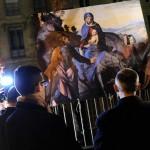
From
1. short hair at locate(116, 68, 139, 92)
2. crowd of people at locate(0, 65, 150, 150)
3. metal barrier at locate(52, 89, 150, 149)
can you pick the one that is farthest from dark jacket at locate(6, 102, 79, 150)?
metal barrier at locate(52, 89, 150, 149)

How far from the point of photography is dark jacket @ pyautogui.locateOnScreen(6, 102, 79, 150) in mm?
2818

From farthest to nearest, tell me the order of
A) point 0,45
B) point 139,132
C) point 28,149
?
point 0,45 < point 139,132 < point 28,149

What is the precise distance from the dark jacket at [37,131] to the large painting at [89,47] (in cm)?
358

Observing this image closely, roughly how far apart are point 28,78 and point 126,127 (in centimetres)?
82

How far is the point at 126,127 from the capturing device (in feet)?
10.7

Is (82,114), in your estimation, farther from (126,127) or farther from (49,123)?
(49,123)

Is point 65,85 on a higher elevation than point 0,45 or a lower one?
lower

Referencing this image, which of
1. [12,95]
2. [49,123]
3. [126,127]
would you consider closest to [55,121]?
[49,123]

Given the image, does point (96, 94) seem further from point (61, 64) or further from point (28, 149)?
point (28, 149)

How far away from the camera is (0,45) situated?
24562 millimetres

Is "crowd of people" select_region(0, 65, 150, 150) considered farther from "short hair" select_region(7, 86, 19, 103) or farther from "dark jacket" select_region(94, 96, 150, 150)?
"short hair" select_region(7, 86, 19, 103)

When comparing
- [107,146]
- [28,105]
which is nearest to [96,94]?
[107,146]

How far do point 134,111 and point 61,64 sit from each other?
133 inches

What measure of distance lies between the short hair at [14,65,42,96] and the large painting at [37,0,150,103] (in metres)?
3.52
